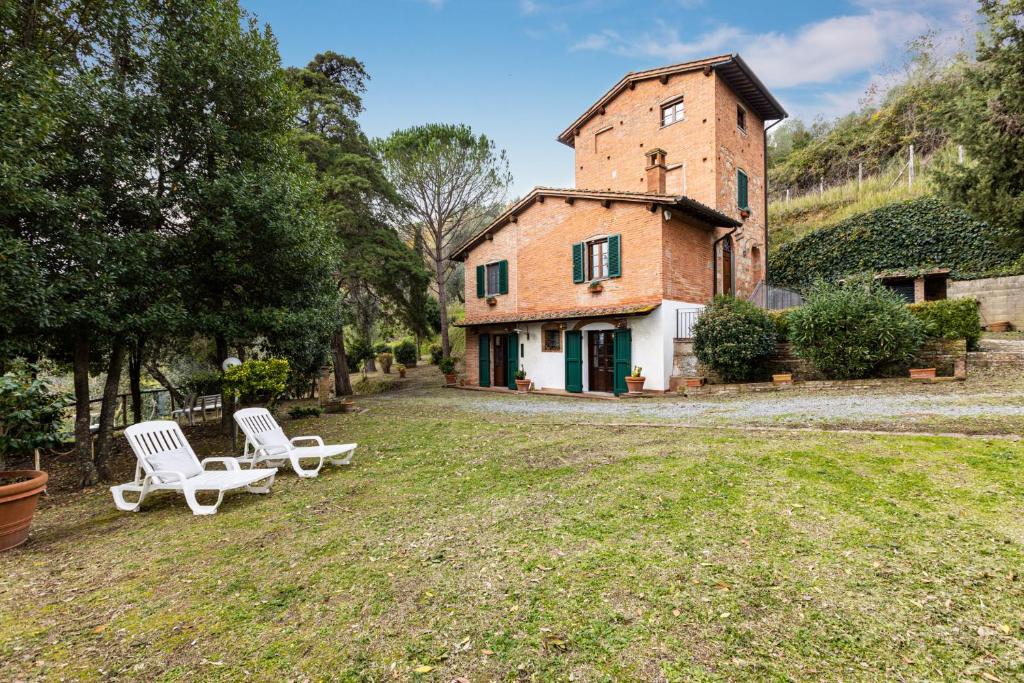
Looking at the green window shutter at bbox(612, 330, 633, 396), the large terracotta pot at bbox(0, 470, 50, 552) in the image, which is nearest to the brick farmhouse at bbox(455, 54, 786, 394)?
the green window shutter at bbox(612, 330, 633, 396)

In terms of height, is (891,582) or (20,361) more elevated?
(20,361)

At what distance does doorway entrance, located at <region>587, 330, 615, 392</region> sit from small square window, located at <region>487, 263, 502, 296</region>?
192 inches

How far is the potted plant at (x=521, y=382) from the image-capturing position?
54.9 feet

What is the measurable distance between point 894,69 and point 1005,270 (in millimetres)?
23997

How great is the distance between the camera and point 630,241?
14328mm

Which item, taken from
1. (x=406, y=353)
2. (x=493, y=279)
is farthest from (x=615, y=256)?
(x=406, y=353)

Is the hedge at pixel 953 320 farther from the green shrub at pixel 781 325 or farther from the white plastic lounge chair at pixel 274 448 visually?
the white plastic lounge chair at pixel 274 448

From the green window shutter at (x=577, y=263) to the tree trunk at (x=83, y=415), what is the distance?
12458 mm

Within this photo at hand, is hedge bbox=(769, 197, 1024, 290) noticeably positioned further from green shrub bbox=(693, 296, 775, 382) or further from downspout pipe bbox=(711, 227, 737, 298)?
green shrub bbox=(693, 296, 775, 382)

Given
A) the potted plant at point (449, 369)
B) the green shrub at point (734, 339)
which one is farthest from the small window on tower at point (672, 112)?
the potted plant at point (449, 369)

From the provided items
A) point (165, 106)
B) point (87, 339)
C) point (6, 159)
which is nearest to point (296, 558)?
point (6, 159)

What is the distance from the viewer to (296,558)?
3.63m

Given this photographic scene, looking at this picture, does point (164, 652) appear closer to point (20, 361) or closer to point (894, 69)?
point (20, 361)

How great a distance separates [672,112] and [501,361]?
39.6 feet
